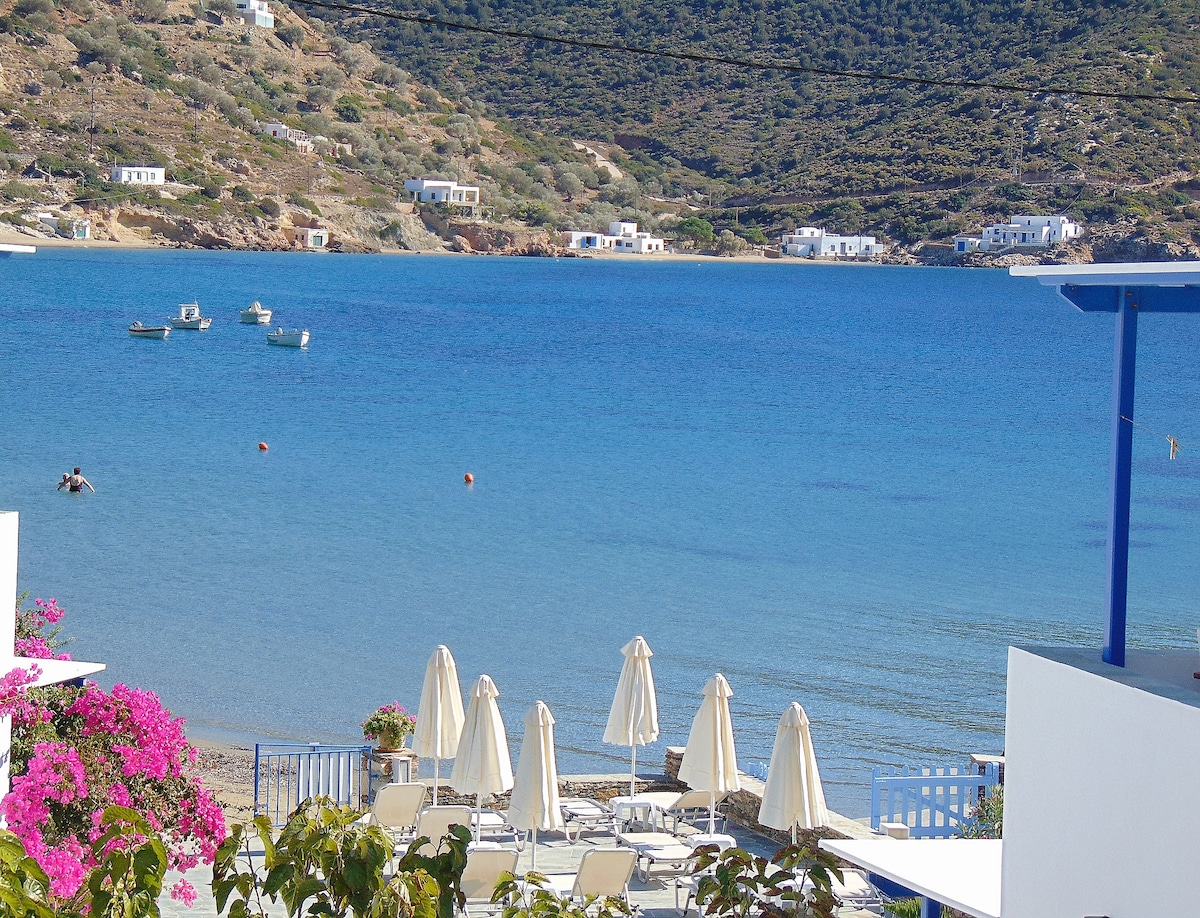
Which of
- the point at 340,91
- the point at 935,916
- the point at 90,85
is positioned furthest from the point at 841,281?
the point at 935,916

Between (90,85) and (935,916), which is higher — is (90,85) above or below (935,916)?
above

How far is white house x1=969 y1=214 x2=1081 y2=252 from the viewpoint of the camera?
98.9 meters

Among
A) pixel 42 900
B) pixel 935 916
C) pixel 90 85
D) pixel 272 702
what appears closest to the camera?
pixel 42 900

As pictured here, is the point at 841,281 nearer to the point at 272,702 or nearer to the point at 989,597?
the point at 989,597

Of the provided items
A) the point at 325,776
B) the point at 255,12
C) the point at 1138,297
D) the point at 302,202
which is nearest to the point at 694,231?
the point at 302,202

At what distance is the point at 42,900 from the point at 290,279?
337 feet

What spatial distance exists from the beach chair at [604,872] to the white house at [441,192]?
390 ft

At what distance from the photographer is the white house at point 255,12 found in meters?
137

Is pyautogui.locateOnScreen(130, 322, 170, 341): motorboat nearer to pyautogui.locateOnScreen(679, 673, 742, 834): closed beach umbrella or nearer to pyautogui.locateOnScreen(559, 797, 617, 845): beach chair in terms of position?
pyautogui.locateOnScreen(559, 797, 617, 845): beach chair

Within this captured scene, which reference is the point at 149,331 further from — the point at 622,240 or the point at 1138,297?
the point at 622,240

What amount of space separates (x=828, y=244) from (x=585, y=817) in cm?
12387

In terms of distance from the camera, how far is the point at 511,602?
25844 millimetres

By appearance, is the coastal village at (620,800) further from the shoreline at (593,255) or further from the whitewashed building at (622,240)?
the whitewashed building at (622,240)

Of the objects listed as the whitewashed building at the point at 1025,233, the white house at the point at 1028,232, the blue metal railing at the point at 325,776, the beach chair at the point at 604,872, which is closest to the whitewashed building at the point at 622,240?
the whitewashed building at the point at 1025,233
